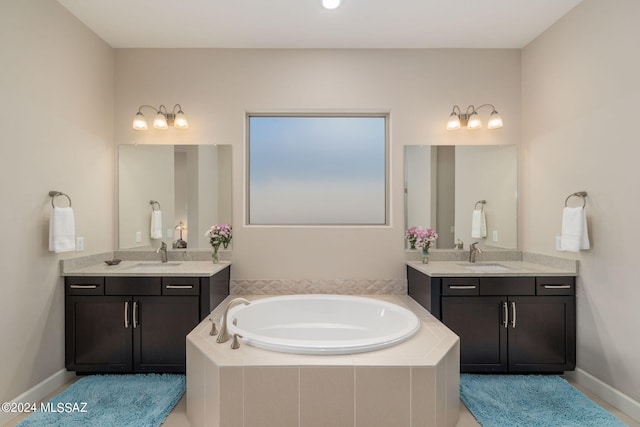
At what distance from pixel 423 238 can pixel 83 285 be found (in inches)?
109

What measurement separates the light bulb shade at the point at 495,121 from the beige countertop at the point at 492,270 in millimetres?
1234

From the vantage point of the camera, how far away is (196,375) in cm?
189

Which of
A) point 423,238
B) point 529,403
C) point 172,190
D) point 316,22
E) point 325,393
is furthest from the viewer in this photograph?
point 172,190

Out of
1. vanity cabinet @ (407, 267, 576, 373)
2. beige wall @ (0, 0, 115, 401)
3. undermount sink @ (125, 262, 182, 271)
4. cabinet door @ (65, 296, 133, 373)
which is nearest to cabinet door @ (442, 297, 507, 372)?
vanity cabinet @ (407, 267, 576, 373)

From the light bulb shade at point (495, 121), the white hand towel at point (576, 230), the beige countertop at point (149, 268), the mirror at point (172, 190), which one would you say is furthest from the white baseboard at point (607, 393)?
the mirror at point (172, 190)

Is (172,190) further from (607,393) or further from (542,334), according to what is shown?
(607,393)

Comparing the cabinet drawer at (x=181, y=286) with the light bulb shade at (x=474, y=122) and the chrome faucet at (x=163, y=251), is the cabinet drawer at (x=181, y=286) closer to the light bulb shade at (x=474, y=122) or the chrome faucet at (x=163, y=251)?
the chrome faucet at (x=163, y=251)

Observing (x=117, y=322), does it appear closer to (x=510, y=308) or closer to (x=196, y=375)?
(x=196, y=375)

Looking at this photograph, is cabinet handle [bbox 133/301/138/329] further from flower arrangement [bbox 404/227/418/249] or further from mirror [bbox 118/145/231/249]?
flower arrangement [bbox 404/227/418/249]

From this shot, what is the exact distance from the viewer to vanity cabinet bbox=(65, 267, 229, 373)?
2.54 m

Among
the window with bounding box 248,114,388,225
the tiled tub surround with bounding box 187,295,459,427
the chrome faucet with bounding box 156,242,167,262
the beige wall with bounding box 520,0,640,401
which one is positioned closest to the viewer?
the tiled tub surround with bounding box 187,295,459,427

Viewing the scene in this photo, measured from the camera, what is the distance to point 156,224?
314 centimetres

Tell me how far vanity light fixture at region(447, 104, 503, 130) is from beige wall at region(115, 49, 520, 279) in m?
0.20

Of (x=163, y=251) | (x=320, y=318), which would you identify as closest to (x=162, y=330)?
(x=163, y=251)
